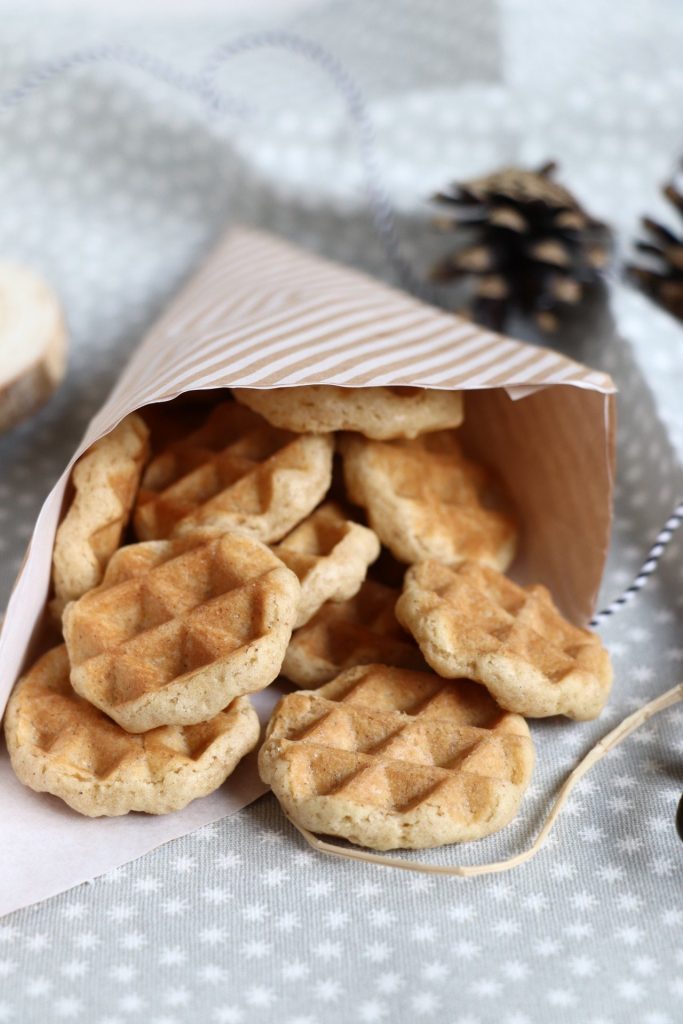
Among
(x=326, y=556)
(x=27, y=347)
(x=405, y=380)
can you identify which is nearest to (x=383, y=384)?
(x=405, y=380)

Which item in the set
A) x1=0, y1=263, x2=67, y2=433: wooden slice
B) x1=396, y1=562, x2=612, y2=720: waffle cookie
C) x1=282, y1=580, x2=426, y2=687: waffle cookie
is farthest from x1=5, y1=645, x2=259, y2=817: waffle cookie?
x1=0, y1=263, x2=67, y2=433: wooden slice

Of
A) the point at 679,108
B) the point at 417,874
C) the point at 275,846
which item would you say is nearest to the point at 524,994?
the point at 417,874

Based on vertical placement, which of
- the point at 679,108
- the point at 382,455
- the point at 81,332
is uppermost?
the point at 679,108

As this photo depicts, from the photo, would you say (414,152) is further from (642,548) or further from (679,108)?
(642,548)

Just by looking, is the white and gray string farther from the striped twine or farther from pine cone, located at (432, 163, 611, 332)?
the striped twine

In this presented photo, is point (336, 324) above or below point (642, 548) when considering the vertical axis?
above

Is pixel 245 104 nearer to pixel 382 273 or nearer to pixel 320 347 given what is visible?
pixel 382 273

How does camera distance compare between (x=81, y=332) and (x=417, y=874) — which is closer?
(x=417, y=874)
